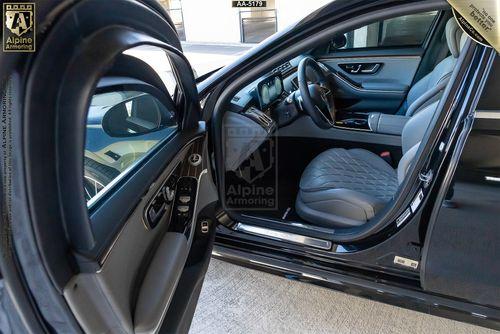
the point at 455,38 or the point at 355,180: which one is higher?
the point at 455,38

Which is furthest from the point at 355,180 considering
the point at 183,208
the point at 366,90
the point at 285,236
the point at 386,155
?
the point at 366,90

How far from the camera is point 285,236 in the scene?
4.36ft

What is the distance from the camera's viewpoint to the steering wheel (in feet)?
6.59

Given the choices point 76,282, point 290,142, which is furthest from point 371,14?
point 290,142

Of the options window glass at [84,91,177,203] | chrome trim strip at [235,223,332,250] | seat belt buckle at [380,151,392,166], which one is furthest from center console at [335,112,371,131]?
window glass at [84,91,177,203]

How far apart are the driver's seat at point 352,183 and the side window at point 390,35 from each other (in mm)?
1515

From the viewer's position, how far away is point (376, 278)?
117cm

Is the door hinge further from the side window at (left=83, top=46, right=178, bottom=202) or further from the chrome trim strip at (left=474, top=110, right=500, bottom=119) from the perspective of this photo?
the side window at (left=83, top=46, right=178, bottom=202)

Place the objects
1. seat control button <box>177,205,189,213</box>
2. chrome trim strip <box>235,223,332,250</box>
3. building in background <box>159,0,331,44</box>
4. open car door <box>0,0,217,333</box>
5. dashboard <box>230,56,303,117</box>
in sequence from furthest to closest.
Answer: building in background <box>159,0,331,44</box> < dashboard <box>230,56,303,117</box> < chrome trim strip <box>235,223,332,250</box> < seat control button <box>177,205,189,213</box> < open car door <box>0,0,217,333</box>

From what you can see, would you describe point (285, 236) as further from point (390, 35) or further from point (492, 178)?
point (390, 35)

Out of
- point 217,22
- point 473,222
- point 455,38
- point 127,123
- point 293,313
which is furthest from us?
point 217,22

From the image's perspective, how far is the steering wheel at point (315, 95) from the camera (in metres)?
2.01

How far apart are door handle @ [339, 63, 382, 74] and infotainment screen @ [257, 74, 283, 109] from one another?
100 centimetres

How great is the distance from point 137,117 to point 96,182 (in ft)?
1.27
